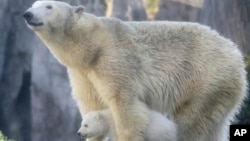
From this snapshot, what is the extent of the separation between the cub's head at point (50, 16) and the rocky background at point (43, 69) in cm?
579

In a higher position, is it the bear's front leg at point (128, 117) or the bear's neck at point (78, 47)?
the bear's neck at point (78, 47)

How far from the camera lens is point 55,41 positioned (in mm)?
8148

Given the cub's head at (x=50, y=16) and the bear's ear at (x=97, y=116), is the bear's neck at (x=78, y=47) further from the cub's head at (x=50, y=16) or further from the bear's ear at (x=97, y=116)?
the bear's ear at (x=97, y=116)

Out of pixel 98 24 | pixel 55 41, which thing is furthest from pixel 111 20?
pixel 55 41

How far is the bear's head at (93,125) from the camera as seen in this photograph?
27.8 ft

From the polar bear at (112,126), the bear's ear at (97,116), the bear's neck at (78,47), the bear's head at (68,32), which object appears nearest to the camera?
the bear's head at (68,32)

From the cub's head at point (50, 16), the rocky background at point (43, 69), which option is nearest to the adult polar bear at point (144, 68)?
the cub's head at point (50, 16)

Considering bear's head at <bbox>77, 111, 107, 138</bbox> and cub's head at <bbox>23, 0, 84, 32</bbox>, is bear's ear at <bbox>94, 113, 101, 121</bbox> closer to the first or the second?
bear's head at <bbox>77, 111, 107, 138</bbox>

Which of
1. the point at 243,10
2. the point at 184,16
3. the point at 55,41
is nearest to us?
the point at 55,41

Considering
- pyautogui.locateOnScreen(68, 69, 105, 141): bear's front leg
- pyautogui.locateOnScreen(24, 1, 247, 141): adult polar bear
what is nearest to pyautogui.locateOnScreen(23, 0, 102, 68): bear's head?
pyautogui.locateOnScreen(24, 1, 247, 141): adult polar bear

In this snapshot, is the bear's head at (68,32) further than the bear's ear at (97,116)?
No

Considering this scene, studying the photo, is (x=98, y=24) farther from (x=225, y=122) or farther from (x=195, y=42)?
(x=225, y=122)

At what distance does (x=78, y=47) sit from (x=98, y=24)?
0.34 m

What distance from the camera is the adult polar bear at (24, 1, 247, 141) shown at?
826 cm
